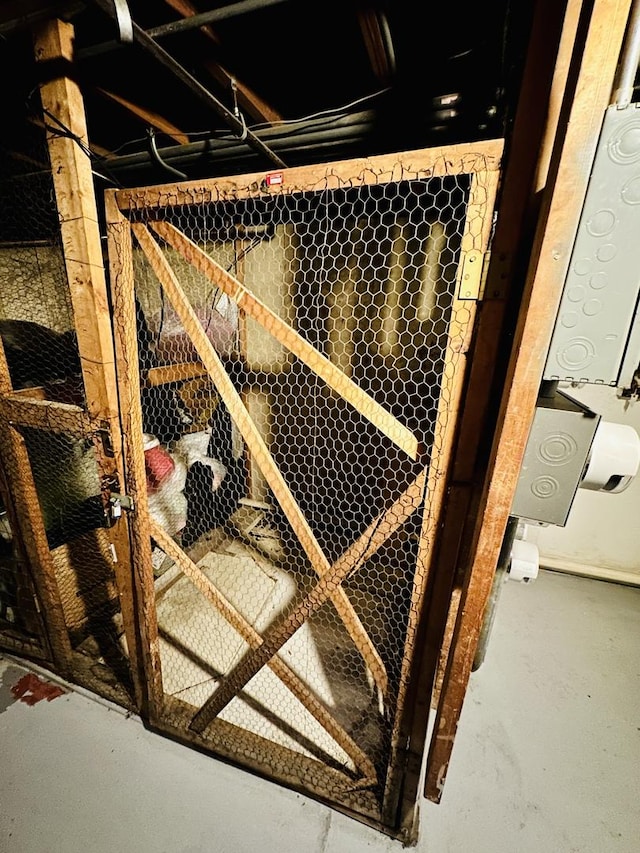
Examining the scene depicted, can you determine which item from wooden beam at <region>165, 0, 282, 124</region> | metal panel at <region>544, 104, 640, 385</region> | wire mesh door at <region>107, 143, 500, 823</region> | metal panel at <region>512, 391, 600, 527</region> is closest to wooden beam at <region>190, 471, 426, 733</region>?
wire mesh door at <region>107, 143, 500, 823</region>

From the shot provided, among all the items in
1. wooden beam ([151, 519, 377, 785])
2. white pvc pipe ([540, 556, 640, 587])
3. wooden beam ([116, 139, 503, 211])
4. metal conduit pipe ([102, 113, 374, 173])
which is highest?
metal conduit pipe ([102, 113, 374, 173])

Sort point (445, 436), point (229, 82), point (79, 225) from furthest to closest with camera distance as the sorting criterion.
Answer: point (229, 82) < point (79, 225) < point (445, 436)

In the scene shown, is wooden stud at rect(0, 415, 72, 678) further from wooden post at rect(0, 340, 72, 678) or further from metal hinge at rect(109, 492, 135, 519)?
metal hinge at rect(109, 492, 135, 519)

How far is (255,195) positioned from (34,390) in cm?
146

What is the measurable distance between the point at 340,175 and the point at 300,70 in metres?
1.25

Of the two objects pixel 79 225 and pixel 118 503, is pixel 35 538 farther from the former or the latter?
pixel 79 225

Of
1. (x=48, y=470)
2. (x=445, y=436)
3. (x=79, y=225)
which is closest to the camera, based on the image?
(x=445, y=436)

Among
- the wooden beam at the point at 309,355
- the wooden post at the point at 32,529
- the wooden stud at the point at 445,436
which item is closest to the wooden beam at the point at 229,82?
the wooden beam at the point at 309,355

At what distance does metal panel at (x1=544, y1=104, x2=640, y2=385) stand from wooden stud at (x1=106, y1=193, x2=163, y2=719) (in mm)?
1434

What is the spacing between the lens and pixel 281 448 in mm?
3379

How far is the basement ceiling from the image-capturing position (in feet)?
3.95

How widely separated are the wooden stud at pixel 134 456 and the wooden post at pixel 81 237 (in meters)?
0.04

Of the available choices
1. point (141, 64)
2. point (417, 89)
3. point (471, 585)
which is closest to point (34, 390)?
point (141, 64)

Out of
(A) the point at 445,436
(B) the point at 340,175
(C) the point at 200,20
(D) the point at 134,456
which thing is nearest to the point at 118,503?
(D) the point at 134,456
